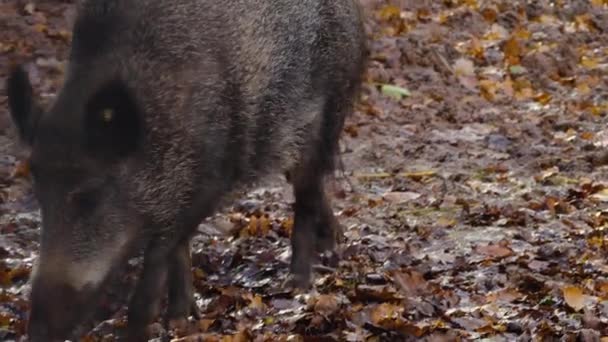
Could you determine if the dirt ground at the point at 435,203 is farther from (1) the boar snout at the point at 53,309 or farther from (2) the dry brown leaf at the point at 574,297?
(1) the boar snout at the point at 53,309

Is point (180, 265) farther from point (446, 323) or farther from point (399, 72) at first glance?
point (399, 72)

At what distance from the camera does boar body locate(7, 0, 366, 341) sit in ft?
14.8

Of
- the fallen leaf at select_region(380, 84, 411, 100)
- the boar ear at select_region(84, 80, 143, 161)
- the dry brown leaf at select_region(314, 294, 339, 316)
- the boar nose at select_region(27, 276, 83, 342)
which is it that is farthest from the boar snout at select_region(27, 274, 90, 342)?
the fallen leaf at select_region(380, 84, 411, 100)

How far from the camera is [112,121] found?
4539mm

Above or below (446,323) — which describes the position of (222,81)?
above

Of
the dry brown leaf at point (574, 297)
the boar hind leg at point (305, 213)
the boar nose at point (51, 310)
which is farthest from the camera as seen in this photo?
the boar hind leg at point (305, 213)

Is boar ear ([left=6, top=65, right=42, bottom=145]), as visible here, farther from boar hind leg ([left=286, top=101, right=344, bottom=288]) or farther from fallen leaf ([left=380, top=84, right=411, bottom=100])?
fallen leaf ([left=380, top=84, right=411, bottom=100])

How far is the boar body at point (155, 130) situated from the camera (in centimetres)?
450

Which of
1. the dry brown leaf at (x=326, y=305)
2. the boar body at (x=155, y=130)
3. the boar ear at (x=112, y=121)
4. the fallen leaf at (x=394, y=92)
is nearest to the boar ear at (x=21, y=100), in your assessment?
the boar body at (x=155, y=130)

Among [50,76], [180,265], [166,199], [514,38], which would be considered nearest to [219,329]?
[180,265]

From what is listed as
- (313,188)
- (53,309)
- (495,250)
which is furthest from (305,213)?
(53,309)

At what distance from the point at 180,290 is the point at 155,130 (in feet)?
3.20

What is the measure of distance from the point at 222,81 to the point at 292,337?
1098 mm

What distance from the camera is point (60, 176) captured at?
14.8 ft
